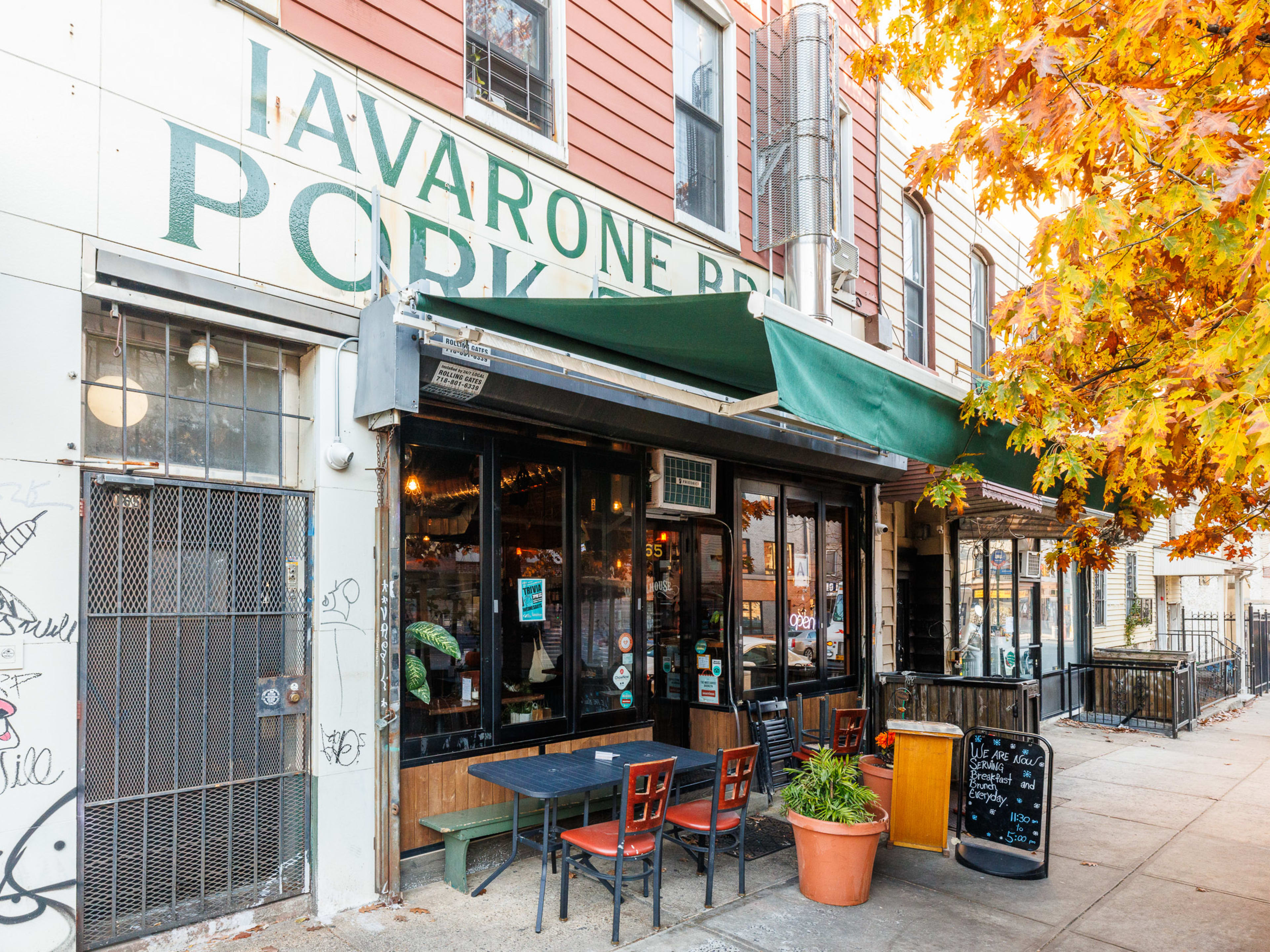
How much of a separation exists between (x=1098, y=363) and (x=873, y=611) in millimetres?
5014

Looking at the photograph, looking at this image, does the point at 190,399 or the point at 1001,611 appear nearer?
the point at 190,399

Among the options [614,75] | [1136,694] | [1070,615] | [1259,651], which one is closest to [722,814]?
[614,75]

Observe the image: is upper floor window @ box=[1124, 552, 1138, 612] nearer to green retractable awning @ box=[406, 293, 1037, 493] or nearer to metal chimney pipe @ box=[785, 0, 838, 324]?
metal chimney pipe @ box=[785, 0, 838, 324]

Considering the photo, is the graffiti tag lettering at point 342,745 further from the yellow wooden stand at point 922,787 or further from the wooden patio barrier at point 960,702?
the wooden patio barrier at point 960,702

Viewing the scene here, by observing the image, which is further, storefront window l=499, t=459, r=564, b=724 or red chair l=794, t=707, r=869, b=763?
red chair l=794, t=707, r=869, b=763

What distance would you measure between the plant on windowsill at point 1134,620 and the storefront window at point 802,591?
12.0 meters

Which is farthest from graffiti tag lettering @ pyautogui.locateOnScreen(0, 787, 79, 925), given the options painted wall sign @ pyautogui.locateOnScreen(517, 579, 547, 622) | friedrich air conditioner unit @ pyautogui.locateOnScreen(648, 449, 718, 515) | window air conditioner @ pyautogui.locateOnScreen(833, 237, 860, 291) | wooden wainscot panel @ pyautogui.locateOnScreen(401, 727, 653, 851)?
window air conditioner @ pyautogui.locateOnScreen(833, 237, 860, 291)

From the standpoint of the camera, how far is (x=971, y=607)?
12.7 meters

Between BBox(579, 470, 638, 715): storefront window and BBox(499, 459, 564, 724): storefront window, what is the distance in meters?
0.23

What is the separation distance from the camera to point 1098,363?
6.11m

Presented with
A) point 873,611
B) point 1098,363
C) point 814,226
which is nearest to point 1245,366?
point 1098,363

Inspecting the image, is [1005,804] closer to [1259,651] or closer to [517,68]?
[517,68]

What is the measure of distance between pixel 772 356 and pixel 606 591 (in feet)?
11.4

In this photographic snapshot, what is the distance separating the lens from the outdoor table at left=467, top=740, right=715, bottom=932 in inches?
208
